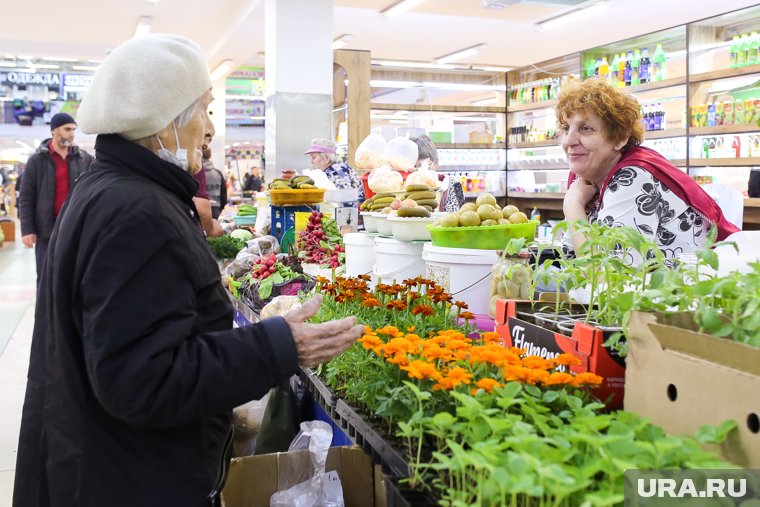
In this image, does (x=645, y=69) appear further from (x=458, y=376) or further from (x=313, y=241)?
(x=458, y=376)

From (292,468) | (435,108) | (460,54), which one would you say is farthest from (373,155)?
(460,54)

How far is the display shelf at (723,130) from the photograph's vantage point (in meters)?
7.38

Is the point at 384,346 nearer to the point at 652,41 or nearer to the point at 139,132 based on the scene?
the point at 139,132

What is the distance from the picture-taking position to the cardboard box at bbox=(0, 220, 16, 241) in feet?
59.8

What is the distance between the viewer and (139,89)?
1.51m

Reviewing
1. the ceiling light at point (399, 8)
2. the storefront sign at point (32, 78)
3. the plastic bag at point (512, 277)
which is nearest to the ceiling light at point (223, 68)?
the ceiling light at point (399, 8)

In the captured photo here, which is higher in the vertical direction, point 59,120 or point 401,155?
point 59,120

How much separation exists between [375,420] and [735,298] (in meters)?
0.74

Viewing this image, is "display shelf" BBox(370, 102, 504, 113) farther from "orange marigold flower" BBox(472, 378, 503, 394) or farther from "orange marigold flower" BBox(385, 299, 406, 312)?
"orange marigold flower" BBox(472, 378, 503, 394)

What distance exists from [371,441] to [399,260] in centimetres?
135

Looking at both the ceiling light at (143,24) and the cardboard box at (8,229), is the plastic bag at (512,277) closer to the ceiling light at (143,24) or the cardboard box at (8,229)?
the ceiling light at (143,24)

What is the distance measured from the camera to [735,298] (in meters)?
1.22

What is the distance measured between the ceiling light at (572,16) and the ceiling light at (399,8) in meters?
2.12

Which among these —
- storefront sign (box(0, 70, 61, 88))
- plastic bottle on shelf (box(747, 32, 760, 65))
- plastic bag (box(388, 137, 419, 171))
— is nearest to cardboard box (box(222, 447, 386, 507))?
plastic bag (box(388, 137, 419, 171))
